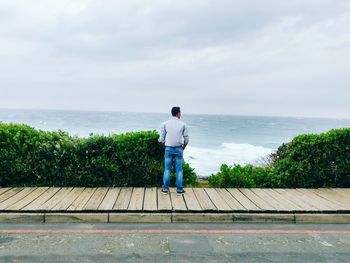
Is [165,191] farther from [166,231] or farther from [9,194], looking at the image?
[9,194]

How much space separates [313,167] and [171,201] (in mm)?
4086

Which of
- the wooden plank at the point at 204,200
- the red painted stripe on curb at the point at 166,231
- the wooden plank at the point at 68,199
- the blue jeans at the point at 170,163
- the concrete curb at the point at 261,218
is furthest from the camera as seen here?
the blue jeans at the point at 170,163

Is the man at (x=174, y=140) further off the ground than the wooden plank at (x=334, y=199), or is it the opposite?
the man at (x=174, y=140)

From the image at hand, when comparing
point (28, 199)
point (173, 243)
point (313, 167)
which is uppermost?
point (313, 167)

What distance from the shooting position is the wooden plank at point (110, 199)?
25.0 feet

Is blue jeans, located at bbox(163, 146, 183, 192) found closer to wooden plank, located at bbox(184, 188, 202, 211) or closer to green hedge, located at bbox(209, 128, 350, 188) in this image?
wooden plank, located at bbox(184, 188, 202, 211)

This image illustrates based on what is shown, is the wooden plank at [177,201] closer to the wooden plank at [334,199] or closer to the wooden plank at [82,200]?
the wooden plank at [82,200]

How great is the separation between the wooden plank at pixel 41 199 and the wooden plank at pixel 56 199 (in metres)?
0.07

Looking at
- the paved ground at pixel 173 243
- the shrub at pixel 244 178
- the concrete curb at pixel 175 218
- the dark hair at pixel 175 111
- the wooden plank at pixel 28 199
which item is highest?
the dark hair at pixel 175 111

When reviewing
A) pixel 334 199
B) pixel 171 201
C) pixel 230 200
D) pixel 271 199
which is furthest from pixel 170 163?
pixel 334 199

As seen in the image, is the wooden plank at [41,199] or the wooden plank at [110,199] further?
the wooden plank at [110,199]

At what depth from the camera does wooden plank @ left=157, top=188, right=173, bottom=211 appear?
24.9 feet

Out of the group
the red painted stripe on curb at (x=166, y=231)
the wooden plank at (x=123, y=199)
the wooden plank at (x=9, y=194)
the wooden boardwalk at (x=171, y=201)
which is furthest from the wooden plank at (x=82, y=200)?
the wooden plank at (x=9, y=194)

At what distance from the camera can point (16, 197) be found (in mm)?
8430
